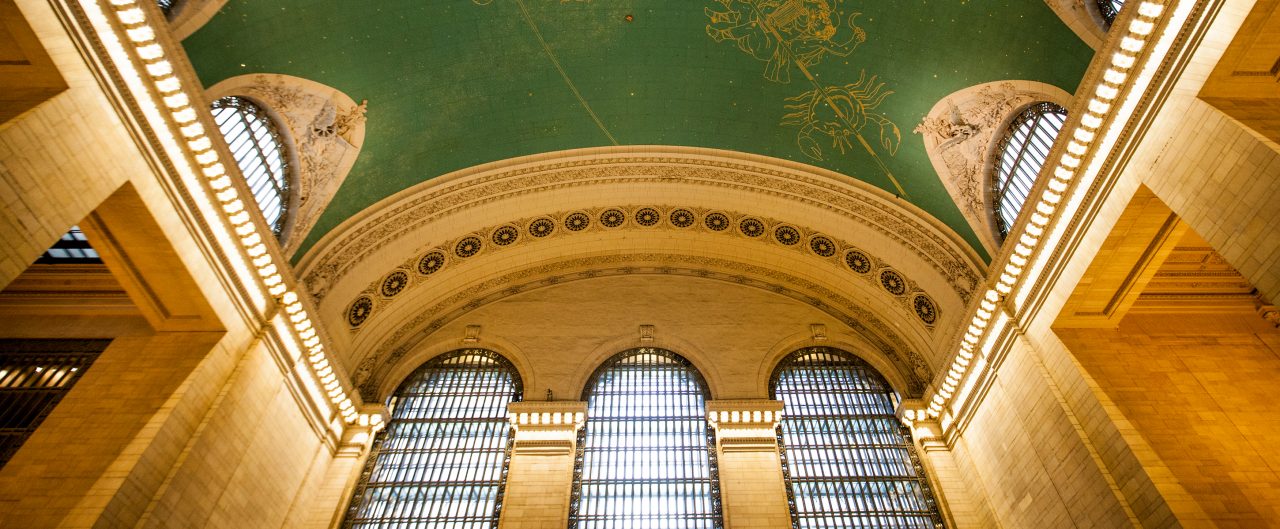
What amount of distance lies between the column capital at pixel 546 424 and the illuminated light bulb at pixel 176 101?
27.1 ft

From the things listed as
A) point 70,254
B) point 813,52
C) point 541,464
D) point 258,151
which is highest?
point 813,52

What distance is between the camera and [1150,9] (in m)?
8.47

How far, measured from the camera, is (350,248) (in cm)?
1398

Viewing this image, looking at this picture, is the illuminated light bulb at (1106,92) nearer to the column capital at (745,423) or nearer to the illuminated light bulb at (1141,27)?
the illuminated light bulb at (1141,27)

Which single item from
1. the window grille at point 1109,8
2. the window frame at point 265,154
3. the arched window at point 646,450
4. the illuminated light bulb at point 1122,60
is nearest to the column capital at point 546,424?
the arched window at point 646,450

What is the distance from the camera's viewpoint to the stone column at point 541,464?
12695mm

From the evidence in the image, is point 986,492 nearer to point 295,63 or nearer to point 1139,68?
point 1139,68

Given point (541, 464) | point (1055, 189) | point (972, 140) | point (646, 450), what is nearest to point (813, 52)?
point (972, 140)

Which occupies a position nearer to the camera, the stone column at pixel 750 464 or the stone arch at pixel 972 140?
the stone arch at pixel 972 140

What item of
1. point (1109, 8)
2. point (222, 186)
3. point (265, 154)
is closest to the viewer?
point (1109, 8)

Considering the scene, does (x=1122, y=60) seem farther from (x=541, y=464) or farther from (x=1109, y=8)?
(x=541, y=464)

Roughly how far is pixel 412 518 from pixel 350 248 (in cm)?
560

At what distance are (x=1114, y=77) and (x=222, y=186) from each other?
12926 millimetres

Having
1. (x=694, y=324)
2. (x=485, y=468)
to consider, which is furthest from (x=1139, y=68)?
(x=485, y=468)
